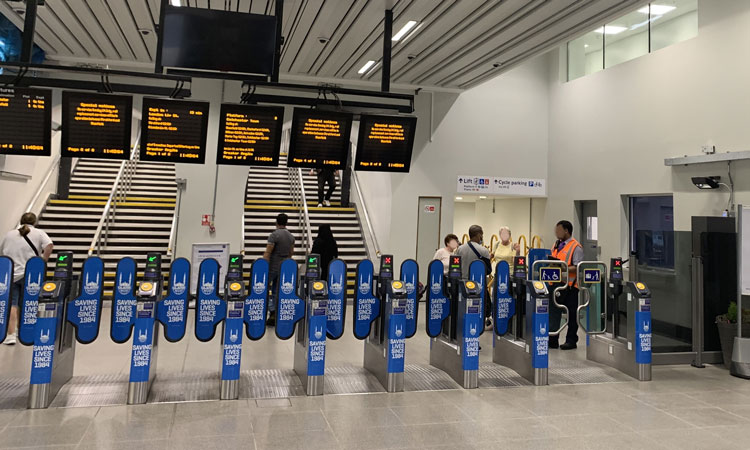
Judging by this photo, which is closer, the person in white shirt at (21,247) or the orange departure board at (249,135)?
the orange departure board at (249,135)

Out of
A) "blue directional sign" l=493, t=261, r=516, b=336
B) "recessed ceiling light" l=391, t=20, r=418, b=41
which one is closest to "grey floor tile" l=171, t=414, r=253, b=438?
"blue directional sign" l=493, t=261, r=516, b=336

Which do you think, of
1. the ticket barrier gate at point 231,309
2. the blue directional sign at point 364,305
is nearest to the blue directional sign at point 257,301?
the ticket barrier gate at point 231,309

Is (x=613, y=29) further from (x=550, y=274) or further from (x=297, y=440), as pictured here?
(x=297, y=440)

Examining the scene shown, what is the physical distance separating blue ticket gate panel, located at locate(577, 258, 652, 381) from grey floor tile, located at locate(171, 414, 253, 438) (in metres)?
4.02

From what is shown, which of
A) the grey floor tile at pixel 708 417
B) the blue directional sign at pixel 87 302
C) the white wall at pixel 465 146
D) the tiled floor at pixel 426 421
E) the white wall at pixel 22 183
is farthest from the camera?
the white wall at pixel 465 146

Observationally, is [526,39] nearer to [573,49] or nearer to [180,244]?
[573,49]

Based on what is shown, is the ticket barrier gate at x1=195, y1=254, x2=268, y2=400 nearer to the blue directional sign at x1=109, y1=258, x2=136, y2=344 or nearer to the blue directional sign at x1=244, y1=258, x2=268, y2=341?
the blue directional sign at x1=244, y1=258, x2=268, y2=341

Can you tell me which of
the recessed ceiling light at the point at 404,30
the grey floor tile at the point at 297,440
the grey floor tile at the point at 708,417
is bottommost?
the grey floor tile at the point at 297,440

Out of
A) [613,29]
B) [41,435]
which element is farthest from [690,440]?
[613,29]

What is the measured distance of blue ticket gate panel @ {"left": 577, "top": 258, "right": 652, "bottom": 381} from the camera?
18.0 ft

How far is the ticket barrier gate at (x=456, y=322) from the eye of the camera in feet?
16.5

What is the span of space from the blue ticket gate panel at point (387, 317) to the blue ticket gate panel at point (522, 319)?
1.03 m

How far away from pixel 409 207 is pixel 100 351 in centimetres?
624

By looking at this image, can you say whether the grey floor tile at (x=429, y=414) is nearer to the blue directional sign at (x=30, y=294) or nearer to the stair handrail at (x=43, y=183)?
the blue directional sign at (x=30, y=294)
